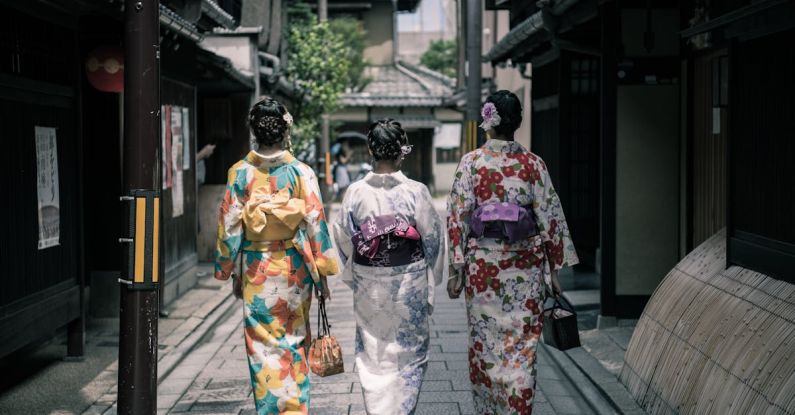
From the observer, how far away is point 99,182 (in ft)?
37.7

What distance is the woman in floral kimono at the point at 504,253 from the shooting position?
6668 millimetres

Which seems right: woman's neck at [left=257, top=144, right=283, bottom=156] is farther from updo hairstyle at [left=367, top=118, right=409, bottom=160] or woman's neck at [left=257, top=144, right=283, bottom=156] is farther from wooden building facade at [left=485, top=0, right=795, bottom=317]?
wooden building facade at [left=485, top=0, right=795, bottom=317]

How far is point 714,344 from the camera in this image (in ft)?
21.4

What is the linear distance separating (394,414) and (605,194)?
530 centimetres

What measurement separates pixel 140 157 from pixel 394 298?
2.00 meters

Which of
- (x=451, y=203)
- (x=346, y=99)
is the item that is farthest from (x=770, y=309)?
(x=346, y=99)

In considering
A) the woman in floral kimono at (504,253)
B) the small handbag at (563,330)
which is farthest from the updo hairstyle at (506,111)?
the small handbag at (563,330)

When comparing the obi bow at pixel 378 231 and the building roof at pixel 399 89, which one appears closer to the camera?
the obi bow at pixel 378 231

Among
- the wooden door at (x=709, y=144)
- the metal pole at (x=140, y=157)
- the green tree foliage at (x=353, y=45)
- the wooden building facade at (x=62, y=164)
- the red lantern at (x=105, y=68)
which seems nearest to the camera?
the metal pole at (x=140, y=157)

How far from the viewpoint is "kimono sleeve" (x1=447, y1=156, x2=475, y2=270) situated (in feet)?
22.2

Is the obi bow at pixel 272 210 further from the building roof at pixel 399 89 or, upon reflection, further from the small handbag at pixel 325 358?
the building roof at pixel 399 89

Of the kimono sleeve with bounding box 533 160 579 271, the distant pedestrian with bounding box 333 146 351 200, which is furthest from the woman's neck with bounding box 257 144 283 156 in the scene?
the distant pedestrian with bounding box 333 146 351 200

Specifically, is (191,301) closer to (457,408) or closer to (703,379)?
(457,408)

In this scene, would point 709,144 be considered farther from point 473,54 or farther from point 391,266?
point 473,54
